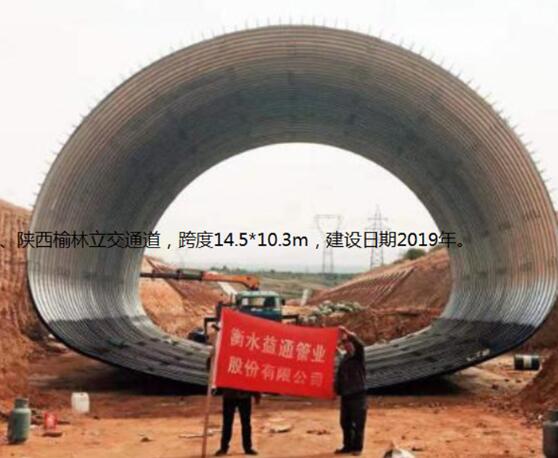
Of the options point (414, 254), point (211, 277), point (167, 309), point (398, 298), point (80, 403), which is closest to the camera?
point (80, 403)

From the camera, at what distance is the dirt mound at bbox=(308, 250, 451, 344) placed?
109ft

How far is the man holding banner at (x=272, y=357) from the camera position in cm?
1043

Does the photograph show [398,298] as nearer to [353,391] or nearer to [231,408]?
[353,391]

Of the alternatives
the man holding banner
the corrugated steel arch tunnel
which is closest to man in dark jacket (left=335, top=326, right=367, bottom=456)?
the man holding banner

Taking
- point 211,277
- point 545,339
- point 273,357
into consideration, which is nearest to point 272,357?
point 273,357

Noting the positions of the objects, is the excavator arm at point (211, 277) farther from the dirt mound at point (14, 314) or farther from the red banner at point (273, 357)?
the red banner at point (273, 357)

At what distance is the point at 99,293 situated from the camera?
2383cm

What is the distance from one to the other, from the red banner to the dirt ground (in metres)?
1.00

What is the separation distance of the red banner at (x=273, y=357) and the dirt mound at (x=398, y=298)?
21.0 m

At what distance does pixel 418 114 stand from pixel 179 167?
810cm

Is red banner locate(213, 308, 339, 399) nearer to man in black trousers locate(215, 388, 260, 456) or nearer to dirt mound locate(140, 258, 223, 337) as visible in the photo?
man in black trousers locate(215, 388, 260, 456)

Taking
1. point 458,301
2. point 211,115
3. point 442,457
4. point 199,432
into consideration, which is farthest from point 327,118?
point 442,457

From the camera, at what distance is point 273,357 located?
10.8 metres

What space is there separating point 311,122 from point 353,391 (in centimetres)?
1550
